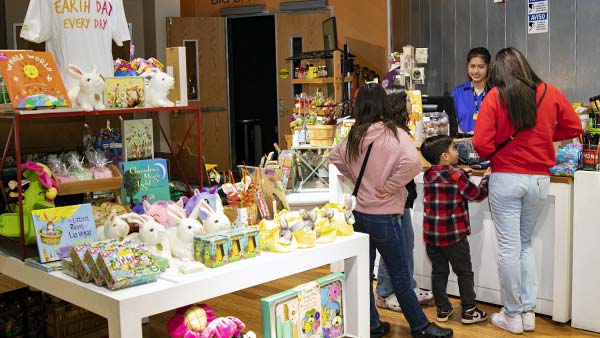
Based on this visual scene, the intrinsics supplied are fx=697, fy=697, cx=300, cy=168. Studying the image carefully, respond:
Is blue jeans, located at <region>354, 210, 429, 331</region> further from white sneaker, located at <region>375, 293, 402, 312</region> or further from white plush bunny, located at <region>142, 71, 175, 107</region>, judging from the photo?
white plush bunny, located at <region>142, 71, 175, 107</region>

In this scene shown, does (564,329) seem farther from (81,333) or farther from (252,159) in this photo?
(252,159)

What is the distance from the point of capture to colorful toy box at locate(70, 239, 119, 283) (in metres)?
2.42

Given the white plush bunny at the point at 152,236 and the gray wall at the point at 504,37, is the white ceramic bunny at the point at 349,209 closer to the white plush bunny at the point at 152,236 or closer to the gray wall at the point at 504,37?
the white plush bunny at the point at 152,236

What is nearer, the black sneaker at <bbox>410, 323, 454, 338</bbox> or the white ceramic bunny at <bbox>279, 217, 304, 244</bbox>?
the white ceramic bunny at <bbox>279, 217, 304, 244</bbox>

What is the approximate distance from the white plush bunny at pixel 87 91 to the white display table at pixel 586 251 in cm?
254

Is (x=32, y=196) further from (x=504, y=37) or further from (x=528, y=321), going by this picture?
(x=504, y=37)

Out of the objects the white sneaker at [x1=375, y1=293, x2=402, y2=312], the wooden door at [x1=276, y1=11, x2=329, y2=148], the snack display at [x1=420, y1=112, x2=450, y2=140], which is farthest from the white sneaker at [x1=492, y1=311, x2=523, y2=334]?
the wooden door at [x1=276, y1=11, x2=329, y2=148]

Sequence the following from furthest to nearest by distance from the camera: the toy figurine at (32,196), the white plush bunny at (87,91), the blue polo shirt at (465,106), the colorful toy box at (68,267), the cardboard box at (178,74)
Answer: the blue polo shirt at (465,106)
the cardboard box at (178,74)
the white plush bunny at (87,91)
the toy figurine at (32,196)
the colorful toy box at (68,267)

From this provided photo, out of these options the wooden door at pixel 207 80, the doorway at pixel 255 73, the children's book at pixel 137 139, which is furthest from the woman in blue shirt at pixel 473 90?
the doorway at pixel 255 73

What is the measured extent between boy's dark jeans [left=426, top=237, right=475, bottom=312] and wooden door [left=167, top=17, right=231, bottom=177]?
4.72 m

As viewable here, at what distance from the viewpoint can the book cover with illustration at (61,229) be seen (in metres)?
2.63

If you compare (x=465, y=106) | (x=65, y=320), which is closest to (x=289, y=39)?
(x=465, y=106)

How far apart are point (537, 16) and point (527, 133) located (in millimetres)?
1960

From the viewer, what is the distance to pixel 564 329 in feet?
12.9
